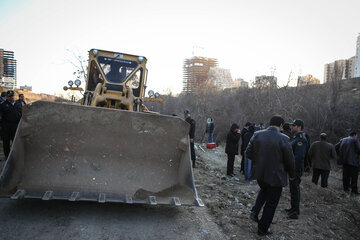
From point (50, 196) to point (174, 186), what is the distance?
1.89 m

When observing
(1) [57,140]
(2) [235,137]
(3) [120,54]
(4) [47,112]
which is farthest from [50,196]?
(2) [235,137]

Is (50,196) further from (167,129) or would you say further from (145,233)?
(167,129)

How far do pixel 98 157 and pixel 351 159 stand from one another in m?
7.65

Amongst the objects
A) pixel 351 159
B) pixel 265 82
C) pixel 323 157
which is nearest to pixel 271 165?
pixel 323 157

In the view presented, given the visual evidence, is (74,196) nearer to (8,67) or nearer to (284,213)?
(284,213)

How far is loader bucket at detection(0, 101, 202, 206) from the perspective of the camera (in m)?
4.30

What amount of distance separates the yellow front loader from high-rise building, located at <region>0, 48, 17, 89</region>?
29.1m

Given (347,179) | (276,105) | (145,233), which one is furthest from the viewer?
(276,105)

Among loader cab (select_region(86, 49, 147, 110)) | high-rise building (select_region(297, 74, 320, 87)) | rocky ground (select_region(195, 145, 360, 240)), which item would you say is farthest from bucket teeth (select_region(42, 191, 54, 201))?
high-rise building (select_region(297, 74, 320, 87))

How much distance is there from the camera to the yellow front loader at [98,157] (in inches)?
168

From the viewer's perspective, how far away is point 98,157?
4703 mm

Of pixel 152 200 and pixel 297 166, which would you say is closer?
pixel 152 200

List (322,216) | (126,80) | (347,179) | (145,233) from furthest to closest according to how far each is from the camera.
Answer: (347,179) < (126,80) < (322,216) < (145,233)

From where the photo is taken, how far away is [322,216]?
565 centimetres
